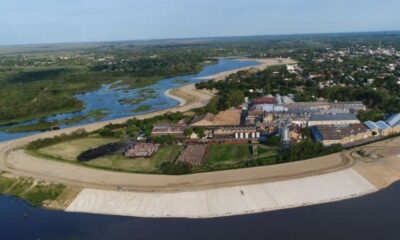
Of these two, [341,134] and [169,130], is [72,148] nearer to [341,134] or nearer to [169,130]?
[169,130]

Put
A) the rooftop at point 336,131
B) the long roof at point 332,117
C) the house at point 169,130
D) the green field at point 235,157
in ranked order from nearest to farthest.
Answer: the green field at point 235,157 → the rooftop at point 336,131 → the house at point 169,130 → the long roof at point 332,117

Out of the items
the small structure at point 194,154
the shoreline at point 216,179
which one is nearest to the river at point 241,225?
the shoreline at point 216,179

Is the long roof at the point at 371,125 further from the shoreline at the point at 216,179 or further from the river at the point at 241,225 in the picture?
the river at the point at 241,225

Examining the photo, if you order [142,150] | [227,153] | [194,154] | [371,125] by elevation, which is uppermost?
[371,125]

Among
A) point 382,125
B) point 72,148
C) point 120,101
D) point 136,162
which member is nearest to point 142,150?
point 136,162

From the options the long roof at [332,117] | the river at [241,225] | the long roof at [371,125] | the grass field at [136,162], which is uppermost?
the long roof at [332,117]
